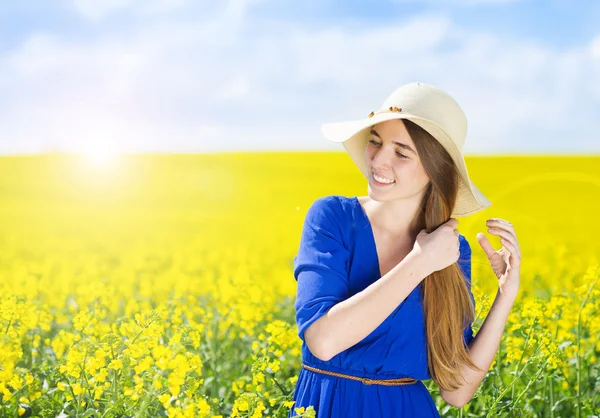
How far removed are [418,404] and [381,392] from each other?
6.1 inches

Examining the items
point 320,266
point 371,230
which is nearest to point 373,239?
point 371,230

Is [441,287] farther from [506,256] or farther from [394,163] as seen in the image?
[394,163]

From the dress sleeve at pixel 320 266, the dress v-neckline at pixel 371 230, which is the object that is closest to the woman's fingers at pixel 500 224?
the dress v-neckline at pixel 371 230

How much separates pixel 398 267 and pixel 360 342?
32 centimetres

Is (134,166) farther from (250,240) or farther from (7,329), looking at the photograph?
(7,329)

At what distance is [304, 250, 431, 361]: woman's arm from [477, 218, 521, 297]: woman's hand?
1.51 ft

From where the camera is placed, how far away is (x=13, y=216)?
41.9 ft

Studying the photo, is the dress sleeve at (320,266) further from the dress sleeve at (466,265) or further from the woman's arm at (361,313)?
the dress sleeve at (466,265)

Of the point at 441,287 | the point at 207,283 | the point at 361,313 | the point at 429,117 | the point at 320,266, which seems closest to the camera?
the point at 361,313

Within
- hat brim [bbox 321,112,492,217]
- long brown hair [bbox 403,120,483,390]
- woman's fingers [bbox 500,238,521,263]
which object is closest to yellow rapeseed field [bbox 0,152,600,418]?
hat brim [bbox 321,112,492,217]

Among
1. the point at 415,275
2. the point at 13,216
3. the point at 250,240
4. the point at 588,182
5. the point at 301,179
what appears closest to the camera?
the point at 415,275

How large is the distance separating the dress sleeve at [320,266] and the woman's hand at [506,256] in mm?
511

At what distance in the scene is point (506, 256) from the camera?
2719mm

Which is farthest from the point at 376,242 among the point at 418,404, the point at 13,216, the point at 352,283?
the point at 13,216
